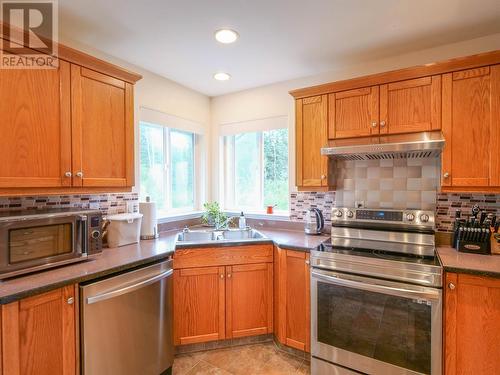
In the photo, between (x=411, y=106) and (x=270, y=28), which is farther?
(x=411, y=106)

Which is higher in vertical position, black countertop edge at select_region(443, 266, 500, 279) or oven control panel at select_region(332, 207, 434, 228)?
oven control panel at select_region(332, 207, 434, 228)

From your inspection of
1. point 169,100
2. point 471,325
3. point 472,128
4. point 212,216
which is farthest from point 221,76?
point 471,325

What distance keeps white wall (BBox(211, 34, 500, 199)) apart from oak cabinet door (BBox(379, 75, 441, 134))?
1.23 ft

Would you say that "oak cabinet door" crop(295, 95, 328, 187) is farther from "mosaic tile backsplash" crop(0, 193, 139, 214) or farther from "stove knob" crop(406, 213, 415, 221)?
"mosaic tile backsplash" crop(0, 193, 139, 214)

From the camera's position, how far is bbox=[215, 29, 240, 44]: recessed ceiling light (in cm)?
186

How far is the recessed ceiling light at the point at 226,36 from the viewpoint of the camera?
1.86 m

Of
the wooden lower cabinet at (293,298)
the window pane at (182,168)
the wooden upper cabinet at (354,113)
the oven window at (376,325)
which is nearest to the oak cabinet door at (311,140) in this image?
the wooden upper cabinet at (354,113)

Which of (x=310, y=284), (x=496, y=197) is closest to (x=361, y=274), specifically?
(x=310, y=284)

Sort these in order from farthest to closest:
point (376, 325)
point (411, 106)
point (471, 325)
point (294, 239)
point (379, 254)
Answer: point (294, 239), point (411, 106), point (379, 254), point (376, 325), point (471, 325)

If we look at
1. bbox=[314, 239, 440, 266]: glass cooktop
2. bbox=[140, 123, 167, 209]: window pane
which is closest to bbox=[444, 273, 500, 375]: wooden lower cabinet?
bbox=[314, 239, 440, 266]: glass cooktop

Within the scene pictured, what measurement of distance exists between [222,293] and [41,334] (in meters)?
1.19

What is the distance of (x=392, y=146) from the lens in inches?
74.2

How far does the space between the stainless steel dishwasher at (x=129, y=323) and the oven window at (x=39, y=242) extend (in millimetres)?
280

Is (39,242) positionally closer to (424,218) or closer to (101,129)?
(101,129)
